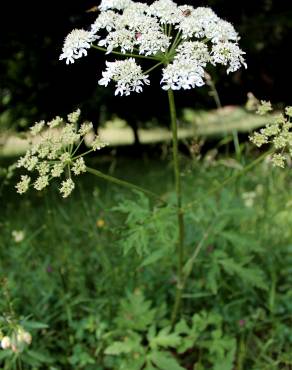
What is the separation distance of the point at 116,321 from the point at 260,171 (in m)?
3.38

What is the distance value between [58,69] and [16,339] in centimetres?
611

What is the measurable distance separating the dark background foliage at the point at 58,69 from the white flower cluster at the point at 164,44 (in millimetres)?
4424

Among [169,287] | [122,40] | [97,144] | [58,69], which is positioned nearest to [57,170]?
[97,144]

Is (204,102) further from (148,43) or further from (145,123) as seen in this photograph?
(148,43)

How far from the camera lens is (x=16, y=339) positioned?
2.34m

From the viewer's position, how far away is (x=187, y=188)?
18.4ft

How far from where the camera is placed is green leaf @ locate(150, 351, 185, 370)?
2.79 meters

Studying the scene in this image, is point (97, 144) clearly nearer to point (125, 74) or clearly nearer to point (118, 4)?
→ point (125, 74)

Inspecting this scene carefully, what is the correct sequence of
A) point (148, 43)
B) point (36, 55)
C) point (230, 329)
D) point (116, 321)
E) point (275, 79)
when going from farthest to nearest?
Result: point (275, 79) < point (36, 55) < point (230, 329) < point (116, 321) < point (148, 43)

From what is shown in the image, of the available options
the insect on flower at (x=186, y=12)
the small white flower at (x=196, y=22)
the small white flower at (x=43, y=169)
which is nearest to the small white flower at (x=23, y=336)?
the small white flower at (x=43, y=169)

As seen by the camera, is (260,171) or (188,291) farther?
(260,171)

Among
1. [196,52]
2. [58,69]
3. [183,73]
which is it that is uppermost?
[58,69]

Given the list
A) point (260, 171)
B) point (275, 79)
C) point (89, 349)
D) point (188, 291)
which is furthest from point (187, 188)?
point (275, 79)

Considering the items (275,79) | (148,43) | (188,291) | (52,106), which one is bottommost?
(188,291)
